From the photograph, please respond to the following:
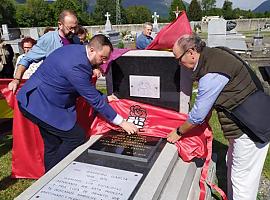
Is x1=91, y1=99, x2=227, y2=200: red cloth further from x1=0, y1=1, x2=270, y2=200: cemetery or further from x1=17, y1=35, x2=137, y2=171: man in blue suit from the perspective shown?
x1=17, y1=35, x2=137, y2=171: man in blue suit

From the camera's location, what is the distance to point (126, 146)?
2.89m

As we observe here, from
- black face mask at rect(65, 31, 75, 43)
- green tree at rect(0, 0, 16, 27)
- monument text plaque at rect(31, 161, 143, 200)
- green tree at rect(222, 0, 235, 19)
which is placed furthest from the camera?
green tree at rect(222, 0, 235, 19)

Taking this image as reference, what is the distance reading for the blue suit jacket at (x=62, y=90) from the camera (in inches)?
106

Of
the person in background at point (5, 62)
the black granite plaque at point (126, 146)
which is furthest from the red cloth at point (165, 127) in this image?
the person in background at point (5, 62)

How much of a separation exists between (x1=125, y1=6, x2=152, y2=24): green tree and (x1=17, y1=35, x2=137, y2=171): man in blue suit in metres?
55.0

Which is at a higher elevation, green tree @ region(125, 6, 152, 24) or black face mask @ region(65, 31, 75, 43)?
green tree @ region(125, 6, 152, 24)

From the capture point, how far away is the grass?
3.75 m

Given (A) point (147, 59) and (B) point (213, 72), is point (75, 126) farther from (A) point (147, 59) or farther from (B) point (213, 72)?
(B) point (213, 72)

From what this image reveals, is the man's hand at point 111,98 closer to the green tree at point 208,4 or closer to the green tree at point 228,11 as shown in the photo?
the green tree at point 228,11

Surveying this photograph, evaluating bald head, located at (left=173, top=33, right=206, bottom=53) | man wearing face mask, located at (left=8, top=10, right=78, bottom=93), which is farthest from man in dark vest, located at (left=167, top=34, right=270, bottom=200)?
man wearing face mask, located at (left=8, top=10, right=78, bottom=93)

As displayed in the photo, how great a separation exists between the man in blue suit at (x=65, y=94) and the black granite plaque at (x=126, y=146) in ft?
0.47

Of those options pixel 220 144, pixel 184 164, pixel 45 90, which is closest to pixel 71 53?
pixel 45 90

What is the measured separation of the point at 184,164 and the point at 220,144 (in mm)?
2130

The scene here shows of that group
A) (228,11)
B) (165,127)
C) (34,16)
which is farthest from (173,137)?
(228,11)
